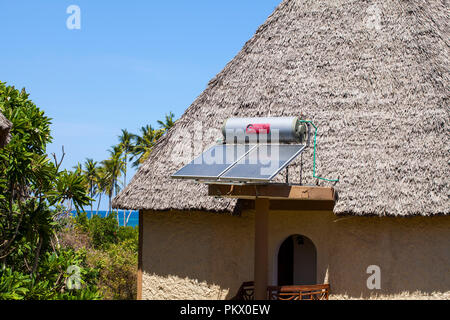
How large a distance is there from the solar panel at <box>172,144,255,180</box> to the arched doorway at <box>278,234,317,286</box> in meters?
5.25

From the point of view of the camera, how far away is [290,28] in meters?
13.2

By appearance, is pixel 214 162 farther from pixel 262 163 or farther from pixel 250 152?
pixel 262 163

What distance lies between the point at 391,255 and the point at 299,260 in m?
4.70

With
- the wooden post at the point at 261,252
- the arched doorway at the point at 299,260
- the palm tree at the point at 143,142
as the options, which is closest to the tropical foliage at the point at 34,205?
the wooden post at the point at 261,252

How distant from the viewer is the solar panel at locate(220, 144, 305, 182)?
8.48m

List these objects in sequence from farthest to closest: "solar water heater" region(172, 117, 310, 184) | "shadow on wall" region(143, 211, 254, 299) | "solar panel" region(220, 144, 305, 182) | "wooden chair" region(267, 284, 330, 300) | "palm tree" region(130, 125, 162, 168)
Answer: "palm tree" region(130, 125, 162, 168), "shadow on wall" region(143, 211, 254, 299), "wooden chair" region(267, 284, 330, 300), "solar water heater" region(172, 117, 310, 184), "solar panel" region(220, 144, 305, 182)

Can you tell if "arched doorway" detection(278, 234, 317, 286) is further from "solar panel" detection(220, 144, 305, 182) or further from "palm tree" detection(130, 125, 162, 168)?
"palm tree" detection(130, 125, 162, 168)

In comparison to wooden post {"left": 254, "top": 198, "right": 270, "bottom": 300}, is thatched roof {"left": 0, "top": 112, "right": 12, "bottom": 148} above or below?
above

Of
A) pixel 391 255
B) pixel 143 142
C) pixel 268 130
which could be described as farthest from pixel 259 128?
pixel 143 142

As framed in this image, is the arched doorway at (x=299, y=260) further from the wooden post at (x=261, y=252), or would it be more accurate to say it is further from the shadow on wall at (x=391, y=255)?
the wooden post at (x=261, y=252)

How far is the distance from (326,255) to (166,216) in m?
3.60

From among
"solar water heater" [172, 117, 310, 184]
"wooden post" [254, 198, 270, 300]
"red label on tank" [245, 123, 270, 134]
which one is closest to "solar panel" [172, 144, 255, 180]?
"solar water heater" [172, 117, 310, 184]

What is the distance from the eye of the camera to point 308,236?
431 inches
